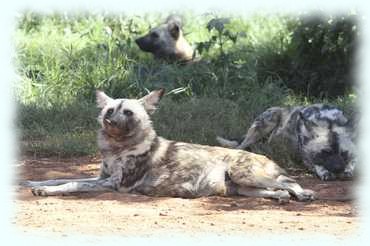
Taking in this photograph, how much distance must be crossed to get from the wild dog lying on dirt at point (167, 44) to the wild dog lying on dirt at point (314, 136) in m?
3.54

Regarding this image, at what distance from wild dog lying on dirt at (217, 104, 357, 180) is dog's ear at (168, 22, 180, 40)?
154 inches

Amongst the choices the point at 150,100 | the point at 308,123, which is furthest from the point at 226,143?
the point at 150,100

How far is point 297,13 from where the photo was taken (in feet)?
36.3

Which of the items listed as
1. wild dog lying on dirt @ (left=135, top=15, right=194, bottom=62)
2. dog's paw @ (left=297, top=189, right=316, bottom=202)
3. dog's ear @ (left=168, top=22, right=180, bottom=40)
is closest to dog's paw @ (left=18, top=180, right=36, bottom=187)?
dog's paw @ (left=297, top=189, right=316, bottom=202)

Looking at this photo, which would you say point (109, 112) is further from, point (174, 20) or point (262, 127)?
point (174, 20)

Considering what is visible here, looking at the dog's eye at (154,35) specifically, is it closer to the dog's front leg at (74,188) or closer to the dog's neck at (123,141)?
the dog's neck at (123,141)

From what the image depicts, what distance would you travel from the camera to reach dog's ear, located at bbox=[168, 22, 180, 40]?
11.5 metres

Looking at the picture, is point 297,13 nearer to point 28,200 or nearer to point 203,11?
point 203,11

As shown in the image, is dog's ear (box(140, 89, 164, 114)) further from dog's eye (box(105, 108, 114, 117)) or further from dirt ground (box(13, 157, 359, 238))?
dirt ground (box(13, 157, 359, 238))

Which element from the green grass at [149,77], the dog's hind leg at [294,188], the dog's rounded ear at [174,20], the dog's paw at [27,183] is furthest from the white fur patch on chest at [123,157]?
the dog's rounded ear at [174,20]

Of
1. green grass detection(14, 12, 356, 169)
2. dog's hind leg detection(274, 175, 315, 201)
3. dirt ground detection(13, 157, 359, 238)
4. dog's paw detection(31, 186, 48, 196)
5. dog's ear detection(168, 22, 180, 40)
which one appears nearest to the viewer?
dirt ground detection(13, 157, 359, 238)

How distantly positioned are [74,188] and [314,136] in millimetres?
2367

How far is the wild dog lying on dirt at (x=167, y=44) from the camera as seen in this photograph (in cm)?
1115

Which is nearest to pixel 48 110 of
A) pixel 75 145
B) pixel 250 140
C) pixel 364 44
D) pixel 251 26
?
pixel 75 145
